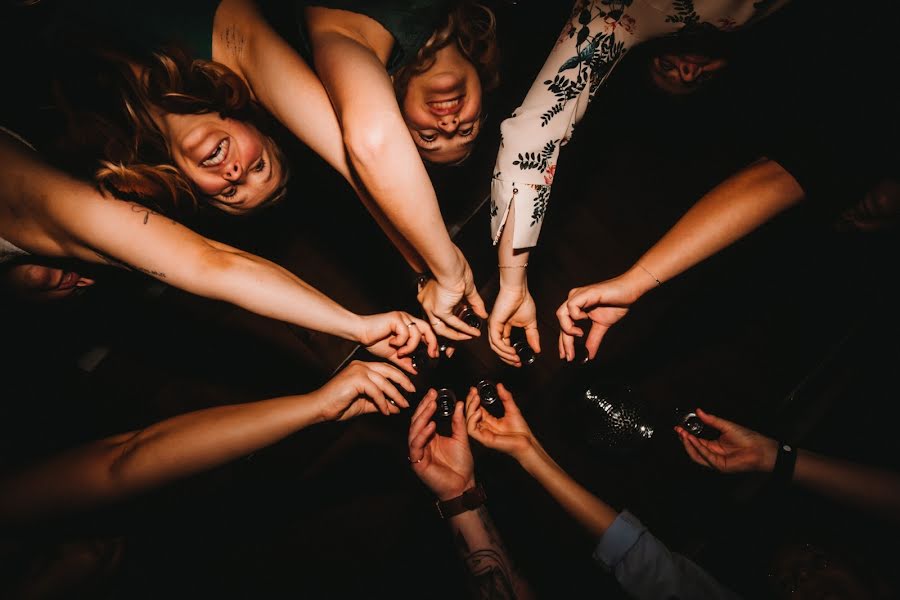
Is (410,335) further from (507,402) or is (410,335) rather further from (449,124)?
(449,124)

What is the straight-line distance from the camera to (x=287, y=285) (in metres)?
1.60

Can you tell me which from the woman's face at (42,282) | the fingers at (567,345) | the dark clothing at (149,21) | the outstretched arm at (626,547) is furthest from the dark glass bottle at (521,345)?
the woman's face at (42,282)

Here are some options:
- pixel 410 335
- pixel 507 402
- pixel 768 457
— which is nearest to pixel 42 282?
pixel 410 335

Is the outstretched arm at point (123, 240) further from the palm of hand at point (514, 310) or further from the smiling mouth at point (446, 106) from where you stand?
the smiling mouth at point (446, 106)

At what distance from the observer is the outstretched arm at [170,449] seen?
158 cm

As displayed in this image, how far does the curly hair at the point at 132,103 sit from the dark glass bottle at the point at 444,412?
1.63 m

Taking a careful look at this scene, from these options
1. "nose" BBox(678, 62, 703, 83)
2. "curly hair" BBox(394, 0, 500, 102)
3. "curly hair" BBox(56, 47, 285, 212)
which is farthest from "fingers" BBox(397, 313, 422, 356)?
"nose" BBox(678, 62, 703, 83)

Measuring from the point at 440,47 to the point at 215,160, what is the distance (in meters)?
1.16

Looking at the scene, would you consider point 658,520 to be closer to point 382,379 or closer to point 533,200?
point 382,379

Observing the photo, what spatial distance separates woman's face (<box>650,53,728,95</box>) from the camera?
6.72 feet

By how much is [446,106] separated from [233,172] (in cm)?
108

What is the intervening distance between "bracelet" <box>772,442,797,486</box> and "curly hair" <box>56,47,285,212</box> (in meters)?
3.07

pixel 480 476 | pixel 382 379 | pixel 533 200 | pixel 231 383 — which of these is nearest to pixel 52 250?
pixel 231 383

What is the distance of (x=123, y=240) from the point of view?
1.39 m
